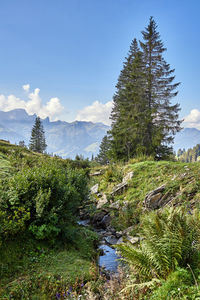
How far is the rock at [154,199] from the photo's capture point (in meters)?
8.34

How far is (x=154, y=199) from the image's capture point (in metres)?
8.51

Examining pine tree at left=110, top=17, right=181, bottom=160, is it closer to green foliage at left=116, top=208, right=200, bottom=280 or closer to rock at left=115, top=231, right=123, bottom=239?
rock at left=115, top=231, right=123, bottom=239

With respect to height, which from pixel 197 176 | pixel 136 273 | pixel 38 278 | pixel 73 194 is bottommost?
pixel 38 278

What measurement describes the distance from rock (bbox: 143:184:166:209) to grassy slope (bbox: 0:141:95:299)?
3946 mm

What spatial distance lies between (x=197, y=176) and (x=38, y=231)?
7075 mm

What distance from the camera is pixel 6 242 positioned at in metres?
4.52

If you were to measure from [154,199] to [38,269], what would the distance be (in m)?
5.93

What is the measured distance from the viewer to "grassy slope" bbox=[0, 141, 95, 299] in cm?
348

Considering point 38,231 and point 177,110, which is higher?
point 177,110

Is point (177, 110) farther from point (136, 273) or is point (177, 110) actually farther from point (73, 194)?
point (136, 273)

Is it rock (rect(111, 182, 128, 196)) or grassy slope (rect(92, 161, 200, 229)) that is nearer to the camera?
grassy slope (rect(92, 161, 200, 229))

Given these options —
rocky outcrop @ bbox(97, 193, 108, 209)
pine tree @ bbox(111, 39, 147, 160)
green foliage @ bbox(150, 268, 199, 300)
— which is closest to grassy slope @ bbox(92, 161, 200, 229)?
rocky outcrop @ bbox(97, 193, 108, 209)

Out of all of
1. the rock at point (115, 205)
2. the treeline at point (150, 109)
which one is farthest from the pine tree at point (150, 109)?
the rock at point (115, 205)

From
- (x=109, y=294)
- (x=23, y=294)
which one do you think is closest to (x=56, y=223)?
(x=23, y=294)
